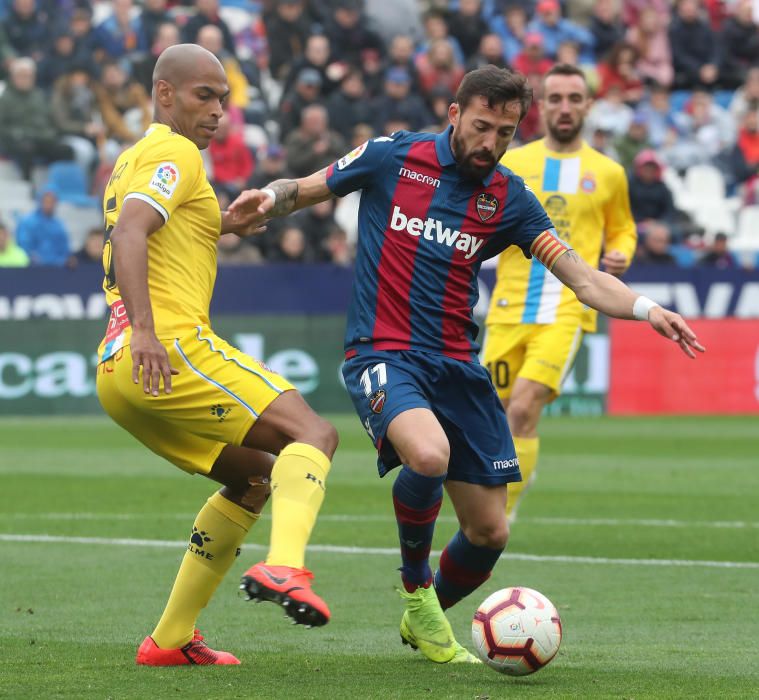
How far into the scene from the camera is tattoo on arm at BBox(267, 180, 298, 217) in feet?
20.6

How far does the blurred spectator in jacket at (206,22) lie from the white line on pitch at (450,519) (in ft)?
39.7

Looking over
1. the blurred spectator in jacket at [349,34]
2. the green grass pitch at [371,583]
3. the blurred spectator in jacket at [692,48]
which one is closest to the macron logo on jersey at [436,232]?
the green grass pitch at [371,583]

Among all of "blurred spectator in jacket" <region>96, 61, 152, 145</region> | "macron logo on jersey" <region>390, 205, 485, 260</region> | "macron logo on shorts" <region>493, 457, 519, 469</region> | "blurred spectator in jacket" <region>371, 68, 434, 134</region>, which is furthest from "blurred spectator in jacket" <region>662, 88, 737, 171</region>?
"macron logo on shorts" <region>493, 457, 519, 469</region>

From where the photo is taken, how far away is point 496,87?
19.6 ft

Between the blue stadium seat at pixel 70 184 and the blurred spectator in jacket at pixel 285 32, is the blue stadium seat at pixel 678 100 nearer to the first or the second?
the blurred spectator in jacket at pixel 285 32

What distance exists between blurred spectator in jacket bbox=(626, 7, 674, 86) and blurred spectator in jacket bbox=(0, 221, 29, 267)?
1127cm

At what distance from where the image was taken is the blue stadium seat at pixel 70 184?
68.4 ft

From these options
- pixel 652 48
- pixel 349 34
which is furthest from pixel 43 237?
pixel 652 48

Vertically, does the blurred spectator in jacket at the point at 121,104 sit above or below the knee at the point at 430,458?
above

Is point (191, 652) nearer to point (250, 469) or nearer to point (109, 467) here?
point (250, 469)

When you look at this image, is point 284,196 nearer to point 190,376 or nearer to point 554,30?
point 190,376

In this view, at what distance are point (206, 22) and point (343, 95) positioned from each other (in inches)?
84.4

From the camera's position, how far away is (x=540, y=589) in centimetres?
777

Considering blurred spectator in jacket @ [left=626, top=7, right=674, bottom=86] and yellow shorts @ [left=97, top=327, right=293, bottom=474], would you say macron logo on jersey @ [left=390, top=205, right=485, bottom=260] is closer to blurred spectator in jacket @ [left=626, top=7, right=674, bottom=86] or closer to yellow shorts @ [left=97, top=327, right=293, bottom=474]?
yellow shorts @ [left=97, top=327, right=293, bottom=474]
